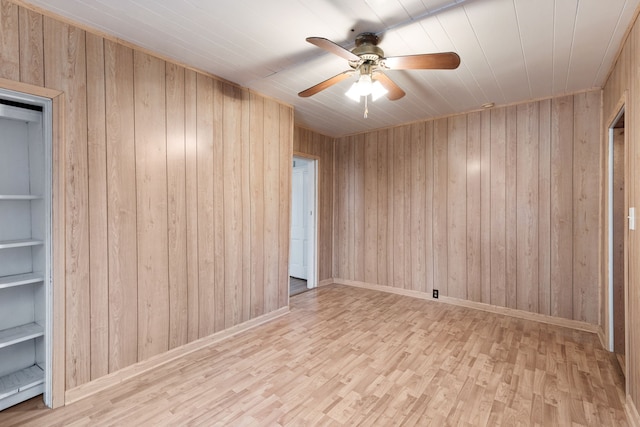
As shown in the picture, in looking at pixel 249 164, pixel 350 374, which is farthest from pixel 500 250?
pixel 249 164

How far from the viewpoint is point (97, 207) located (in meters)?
2.17

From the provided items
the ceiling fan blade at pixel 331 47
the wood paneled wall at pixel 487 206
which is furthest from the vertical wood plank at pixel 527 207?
the ceiling fan blade at pixel 331 47

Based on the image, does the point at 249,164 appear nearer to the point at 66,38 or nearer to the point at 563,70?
the point at 66,38

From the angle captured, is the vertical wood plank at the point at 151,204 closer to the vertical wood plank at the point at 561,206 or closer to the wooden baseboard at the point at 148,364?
the wooden baseboard at the point at 148,364

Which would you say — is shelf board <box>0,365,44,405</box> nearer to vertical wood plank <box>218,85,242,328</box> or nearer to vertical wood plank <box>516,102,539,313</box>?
vertical wood plank <box>218,85,242,328</box>

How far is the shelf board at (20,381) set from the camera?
6.37ft

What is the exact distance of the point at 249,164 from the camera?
3262 mm

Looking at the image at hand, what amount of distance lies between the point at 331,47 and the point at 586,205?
3303 mm

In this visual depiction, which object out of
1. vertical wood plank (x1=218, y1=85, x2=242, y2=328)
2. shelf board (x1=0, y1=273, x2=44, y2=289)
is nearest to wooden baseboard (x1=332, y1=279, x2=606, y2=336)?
vertical wood plank (x1=218, y1=85, x2=242, y2=328)

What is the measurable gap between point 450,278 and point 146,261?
368 cm

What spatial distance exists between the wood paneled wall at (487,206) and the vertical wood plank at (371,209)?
0.05ft

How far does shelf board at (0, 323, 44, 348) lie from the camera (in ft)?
6.26

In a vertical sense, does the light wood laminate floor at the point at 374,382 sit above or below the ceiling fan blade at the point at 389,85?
below

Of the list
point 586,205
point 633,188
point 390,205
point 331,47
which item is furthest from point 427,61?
point 390,205
